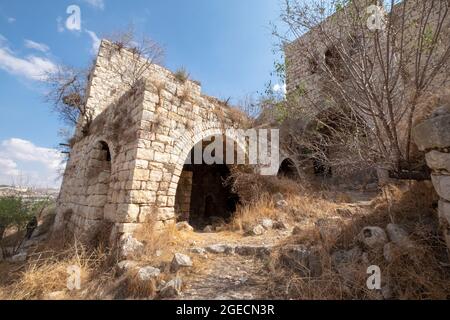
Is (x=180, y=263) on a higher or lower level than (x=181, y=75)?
lower

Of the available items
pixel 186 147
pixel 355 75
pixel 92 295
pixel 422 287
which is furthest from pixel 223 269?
pixel 355 75

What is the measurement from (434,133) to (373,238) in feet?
4.36

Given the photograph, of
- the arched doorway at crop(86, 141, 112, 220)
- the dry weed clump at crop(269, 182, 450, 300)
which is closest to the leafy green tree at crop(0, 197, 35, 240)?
the arched doorway at crop(86, 141, 112, 220)

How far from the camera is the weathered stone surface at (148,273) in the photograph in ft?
9.52

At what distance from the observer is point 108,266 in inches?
142

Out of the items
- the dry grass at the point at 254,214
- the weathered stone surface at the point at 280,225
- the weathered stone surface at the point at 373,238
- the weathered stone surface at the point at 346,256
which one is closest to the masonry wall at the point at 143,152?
the dry grass at the point at 254,214

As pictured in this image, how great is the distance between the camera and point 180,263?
317 centimetres

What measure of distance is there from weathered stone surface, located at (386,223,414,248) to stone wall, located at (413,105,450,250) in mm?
336

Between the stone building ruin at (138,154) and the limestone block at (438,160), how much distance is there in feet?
13.2

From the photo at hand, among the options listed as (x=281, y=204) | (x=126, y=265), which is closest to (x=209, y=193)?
(x=281, y=204)

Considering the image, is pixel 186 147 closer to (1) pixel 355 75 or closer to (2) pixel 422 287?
(1) pixel 355 75

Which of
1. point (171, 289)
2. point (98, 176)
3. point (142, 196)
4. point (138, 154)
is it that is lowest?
point (171, 289)

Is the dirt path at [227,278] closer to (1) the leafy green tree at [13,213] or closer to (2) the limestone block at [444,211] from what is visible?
(2) the limestone block at [444,211]

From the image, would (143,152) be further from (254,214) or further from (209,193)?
(209,193)
